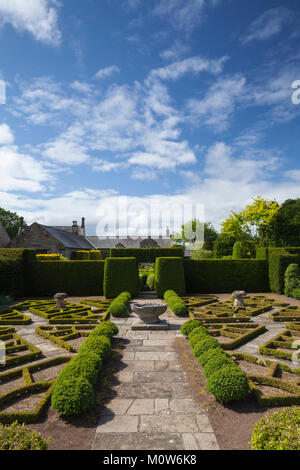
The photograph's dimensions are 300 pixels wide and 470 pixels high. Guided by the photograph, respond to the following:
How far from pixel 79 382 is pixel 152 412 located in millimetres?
1295

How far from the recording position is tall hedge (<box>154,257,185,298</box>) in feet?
55.8

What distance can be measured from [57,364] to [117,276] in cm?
994

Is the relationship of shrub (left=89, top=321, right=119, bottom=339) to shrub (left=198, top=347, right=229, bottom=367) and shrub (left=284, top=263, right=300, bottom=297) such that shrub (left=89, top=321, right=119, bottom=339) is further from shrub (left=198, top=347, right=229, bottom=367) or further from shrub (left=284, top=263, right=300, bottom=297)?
shrub (left=284, top=263, right=300, bottom=297)

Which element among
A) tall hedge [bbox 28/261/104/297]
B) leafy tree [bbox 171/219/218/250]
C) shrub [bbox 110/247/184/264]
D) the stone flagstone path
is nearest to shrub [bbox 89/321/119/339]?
the stone flagstone path

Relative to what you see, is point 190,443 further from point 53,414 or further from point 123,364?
point 123,364

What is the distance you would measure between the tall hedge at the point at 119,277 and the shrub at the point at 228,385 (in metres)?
11.9

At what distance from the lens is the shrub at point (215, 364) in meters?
5.41

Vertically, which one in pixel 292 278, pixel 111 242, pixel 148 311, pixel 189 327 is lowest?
pixel 189 327

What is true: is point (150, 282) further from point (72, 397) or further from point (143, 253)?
point (72, 397)

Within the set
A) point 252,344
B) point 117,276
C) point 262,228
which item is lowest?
point 252,344

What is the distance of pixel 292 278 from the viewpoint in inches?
657

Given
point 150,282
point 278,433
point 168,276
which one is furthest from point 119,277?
point 278,433
